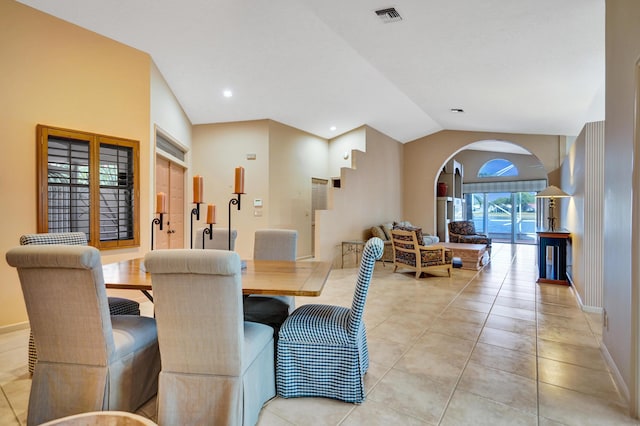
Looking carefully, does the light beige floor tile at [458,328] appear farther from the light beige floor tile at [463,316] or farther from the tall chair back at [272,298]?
the tall chair back at [272,298]

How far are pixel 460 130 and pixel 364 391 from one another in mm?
7632

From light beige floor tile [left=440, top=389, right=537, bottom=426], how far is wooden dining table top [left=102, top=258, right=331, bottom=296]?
103cm

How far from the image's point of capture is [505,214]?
12234 millimetres

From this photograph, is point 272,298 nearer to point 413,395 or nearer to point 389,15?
point 413,395

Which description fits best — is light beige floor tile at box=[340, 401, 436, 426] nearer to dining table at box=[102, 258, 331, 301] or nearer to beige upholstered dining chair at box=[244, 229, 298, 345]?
beige upholstered dining chair at box=[244, 229, 298, 345]

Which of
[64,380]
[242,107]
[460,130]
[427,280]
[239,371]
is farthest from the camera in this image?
[460,130]

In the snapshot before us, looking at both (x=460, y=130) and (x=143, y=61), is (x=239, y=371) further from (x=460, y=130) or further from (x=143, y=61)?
(x=460, y=130)

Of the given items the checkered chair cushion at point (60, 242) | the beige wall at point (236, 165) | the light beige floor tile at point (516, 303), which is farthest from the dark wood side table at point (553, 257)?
the checkered chair cushion at point (60, 242)

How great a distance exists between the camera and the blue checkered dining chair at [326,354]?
1931 millimetres

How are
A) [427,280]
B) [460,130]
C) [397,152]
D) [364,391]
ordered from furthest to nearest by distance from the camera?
1. [397,152]
2. [460,130]
3. [427,280]
4. [364,391]

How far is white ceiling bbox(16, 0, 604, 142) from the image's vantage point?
3.10 m

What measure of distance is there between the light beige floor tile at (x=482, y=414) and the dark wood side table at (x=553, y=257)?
3.91 meters

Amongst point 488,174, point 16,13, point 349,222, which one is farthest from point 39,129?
point 488,174

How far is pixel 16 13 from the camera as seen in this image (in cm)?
311
